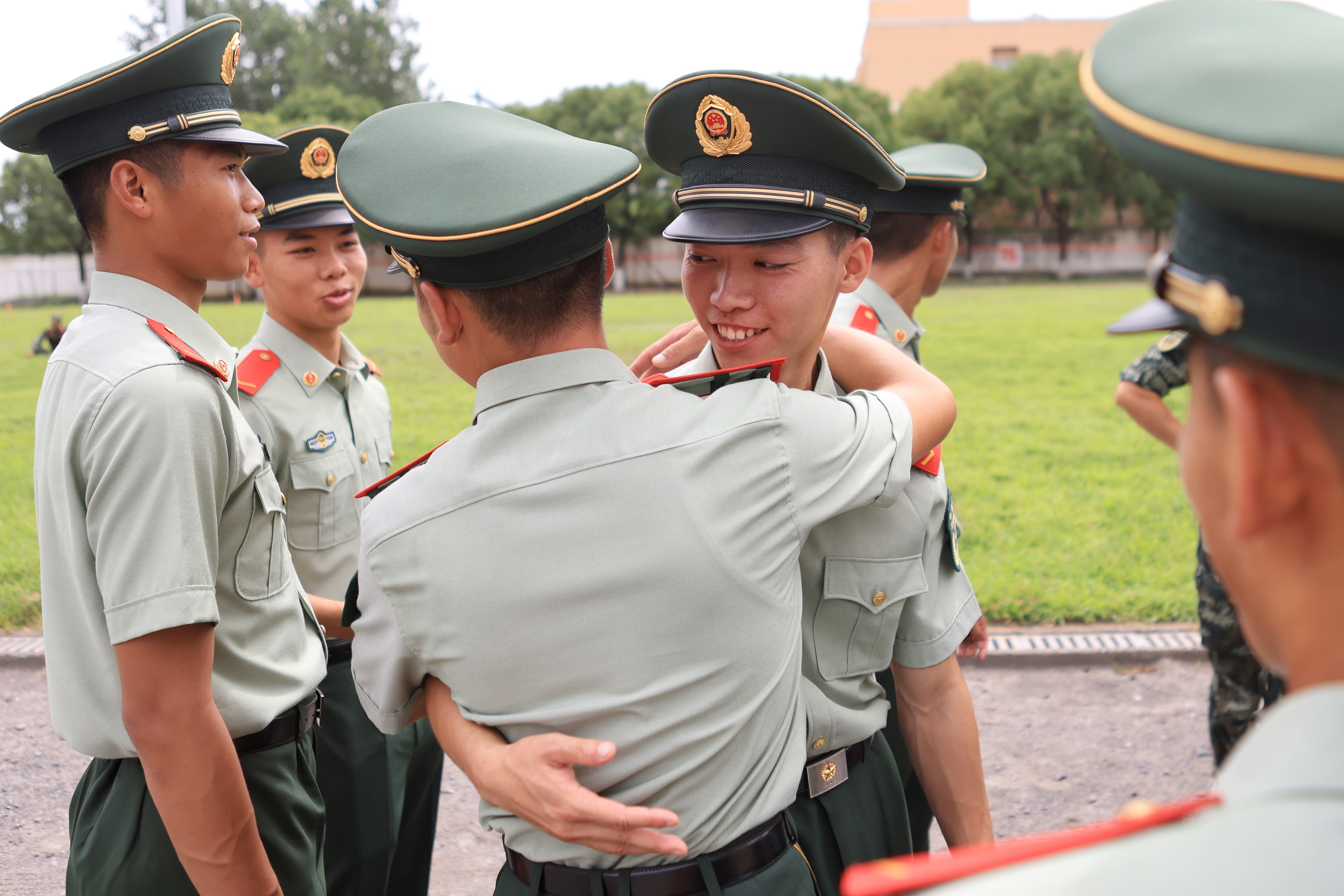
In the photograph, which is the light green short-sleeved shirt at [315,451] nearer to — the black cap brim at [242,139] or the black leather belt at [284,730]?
the black leather belt at [284,730]

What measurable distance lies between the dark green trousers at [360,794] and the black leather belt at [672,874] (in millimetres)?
1359

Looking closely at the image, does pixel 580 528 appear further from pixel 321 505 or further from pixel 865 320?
pixel 865 320

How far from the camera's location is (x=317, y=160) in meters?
3.48

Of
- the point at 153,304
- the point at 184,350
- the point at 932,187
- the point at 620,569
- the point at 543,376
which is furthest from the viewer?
the point at 932,187

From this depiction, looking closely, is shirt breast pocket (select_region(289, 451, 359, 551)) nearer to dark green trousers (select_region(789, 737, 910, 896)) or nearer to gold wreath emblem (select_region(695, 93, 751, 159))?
gold wreath emblem (select_region(695, 93, 751, 159))

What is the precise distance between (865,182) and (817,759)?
128 cm

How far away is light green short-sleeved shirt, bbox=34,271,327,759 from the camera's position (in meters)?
1.74

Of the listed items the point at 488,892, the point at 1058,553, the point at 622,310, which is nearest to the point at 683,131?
the point at 488,892

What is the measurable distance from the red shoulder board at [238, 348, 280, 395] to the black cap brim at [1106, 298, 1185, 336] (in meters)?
2.80

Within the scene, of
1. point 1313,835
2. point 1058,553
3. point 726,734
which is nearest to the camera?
point 1313,835

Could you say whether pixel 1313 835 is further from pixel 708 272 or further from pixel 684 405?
pixel 708 272

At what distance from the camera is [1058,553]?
20.7ft

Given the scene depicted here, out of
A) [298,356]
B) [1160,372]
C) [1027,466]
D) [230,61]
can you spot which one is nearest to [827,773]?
[230,61]

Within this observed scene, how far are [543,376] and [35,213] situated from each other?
5531 cm
